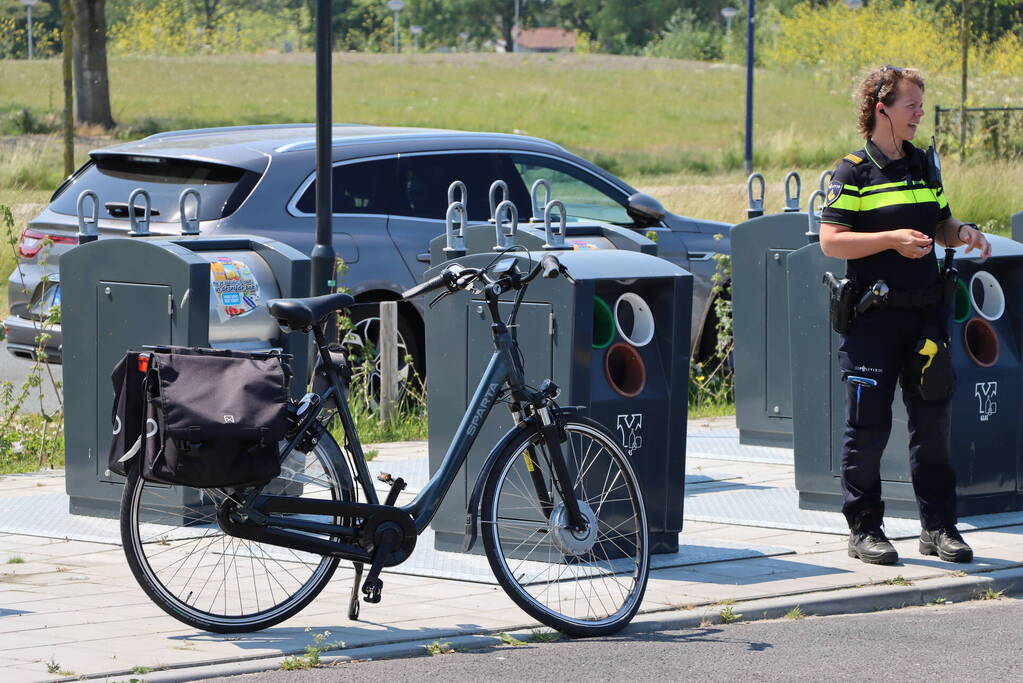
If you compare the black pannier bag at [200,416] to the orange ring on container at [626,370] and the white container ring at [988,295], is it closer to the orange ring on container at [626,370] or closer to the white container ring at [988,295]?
the orange ring on container at [626,370]

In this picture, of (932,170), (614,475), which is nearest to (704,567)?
(614,475)

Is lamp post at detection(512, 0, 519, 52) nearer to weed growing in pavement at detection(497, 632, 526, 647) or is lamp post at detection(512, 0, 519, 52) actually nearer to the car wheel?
→ the car wheel

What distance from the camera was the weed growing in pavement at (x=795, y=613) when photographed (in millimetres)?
5703

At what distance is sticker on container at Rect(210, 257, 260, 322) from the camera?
7238 mm

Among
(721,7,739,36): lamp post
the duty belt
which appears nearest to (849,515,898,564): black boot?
the duty belt

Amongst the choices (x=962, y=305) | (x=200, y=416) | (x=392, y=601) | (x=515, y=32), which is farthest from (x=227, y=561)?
(x=515, y=32)

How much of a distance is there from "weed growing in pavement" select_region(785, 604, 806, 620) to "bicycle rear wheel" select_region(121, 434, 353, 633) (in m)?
1.57

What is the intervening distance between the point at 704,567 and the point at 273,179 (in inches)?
164

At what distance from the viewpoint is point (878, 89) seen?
6.37 meters

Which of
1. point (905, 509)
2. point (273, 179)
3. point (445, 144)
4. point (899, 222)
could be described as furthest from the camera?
point (445, 144)

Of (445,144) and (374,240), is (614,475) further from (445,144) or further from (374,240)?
(445,144)

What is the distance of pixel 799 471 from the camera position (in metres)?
7.44

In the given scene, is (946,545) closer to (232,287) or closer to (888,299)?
(888,299)

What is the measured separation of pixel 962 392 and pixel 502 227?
219cm
